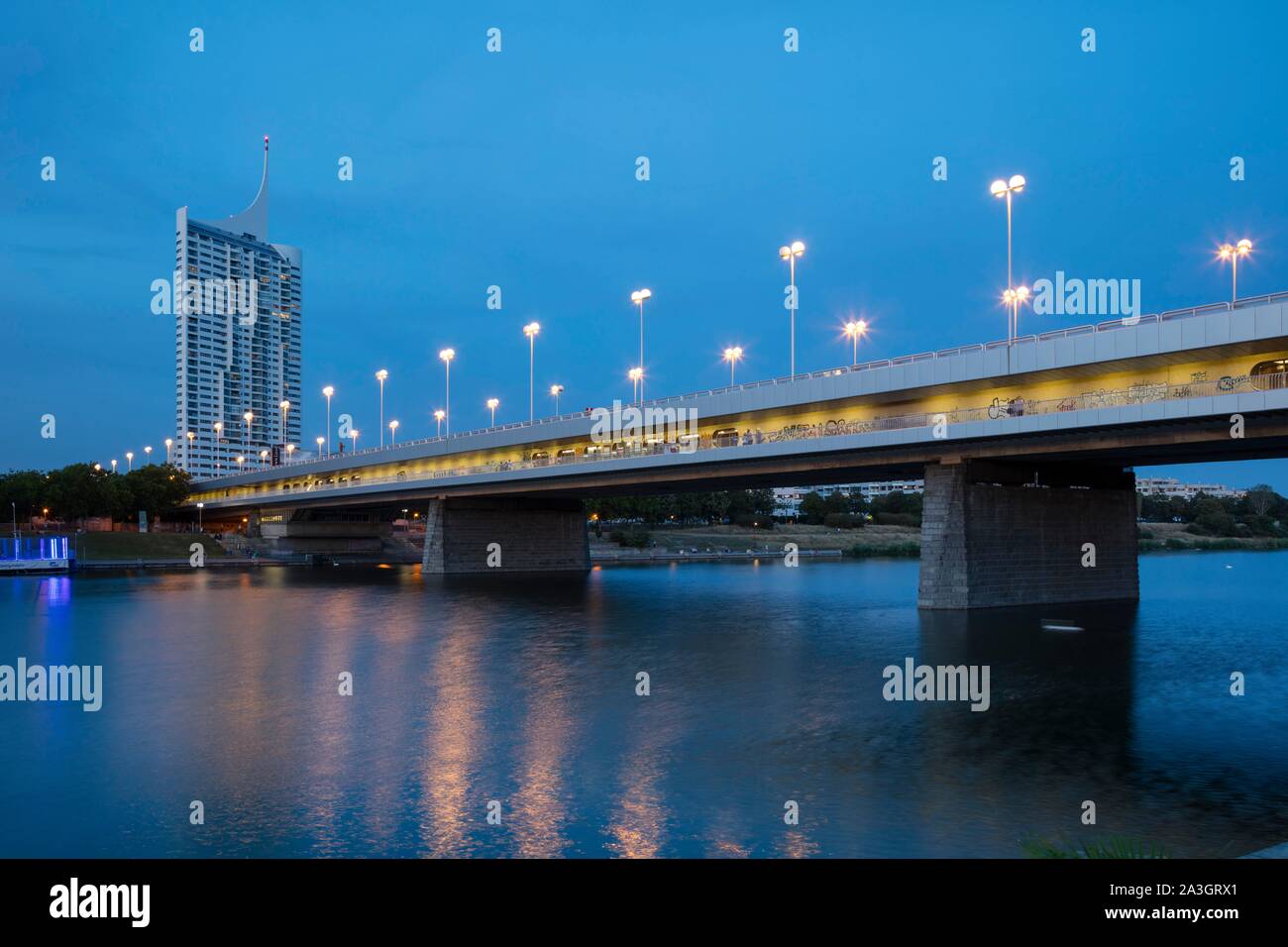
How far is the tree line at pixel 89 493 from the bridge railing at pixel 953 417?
247 ft

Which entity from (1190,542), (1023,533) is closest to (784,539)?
(1190,542)

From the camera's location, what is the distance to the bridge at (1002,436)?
33094 mm

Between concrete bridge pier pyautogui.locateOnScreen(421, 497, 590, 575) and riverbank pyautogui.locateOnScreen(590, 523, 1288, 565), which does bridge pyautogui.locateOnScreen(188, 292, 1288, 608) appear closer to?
concrete bridge pier pyautogui.locateOnScreen(421, 497, 590, 575)

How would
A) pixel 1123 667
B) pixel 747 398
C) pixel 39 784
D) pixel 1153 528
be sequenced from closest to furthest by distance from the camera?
pixel 39 784 → pixel 1123 667 → pixel 747 398 → pixel 1153 528

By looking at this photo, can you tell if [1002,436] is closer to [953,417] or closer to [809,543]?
[953,417]

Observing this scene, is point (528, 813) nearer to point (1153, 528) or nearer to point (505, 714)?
point (505, 714)

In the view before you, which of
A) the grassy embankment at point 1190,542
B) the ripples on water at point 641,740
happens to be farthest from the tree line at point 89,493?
the grassy embankment at point 1190,542

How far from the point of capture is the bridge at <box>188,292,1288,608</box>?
33094mm
